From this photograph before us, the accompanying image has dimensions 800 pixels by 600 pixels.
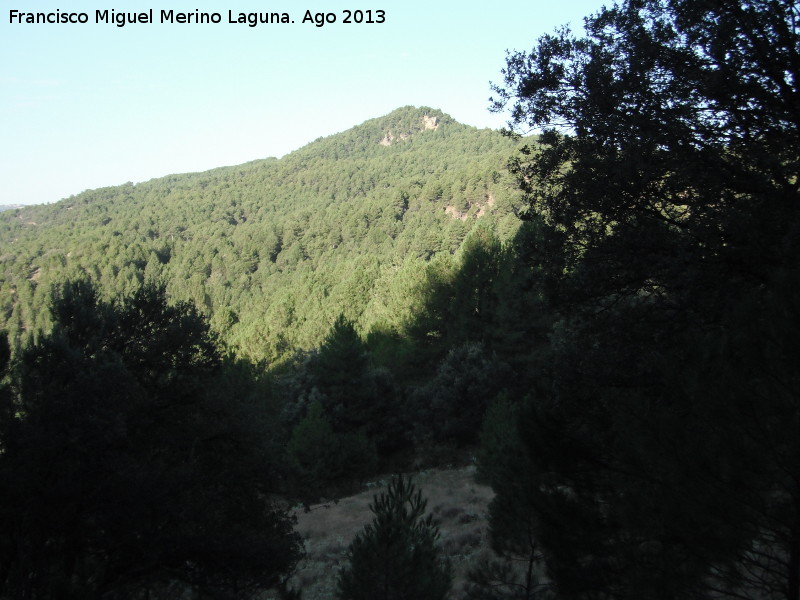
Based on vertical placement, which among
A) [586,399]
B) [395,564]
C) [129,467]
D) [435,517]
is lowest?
[435,517]

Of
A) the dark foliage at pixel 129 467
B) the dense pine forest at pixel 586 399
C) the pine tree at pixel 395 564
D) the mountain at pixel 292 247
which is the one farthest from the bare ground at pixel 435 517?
the mountain at pixel 292 247

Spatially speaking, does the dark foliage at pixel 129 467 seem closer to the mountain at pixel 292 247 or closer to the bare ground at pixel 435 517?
the bare ground at pixel 435 517

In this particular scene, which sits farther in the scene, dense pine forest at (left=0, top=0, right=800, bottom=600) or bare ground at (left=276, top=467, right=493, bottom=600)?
bare ground at (left=276, top=467, right=493, bottom=600)

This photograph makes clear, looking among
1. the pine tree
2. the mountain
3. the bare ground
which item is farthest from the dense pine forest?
the mountain

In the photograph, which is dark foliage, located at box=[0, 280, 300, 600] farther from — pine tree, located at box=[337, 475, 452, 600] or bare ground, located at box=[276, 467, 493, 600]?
pine tree, located at box=[337, 475, 452, 600]

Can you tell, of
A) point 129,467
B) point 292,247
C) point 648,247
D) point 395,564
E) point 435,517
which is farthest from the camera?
point 292,247

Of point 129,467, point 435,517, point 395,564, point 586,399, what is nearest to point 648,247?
point 586,399

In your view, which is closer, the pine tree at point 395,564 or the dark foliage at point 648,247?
the dark foliage at point 648,247

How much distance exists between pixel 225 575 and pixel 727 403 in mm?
8451

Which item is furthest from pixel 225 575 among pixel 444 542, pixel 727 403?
pixel 727 403

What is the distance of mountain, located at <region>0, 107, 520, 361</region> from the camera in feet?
191

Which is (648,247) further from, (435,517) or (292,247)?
(292,247)

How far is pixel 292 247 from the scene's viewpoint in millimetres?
122562

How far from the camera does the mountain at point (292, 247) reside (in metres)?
58.3
